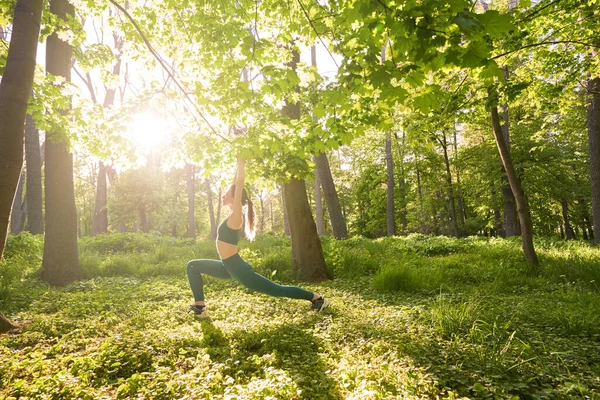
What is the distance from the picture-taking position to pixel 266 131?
466 cm

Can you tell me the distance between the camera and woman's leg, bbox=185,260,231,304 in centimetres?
484

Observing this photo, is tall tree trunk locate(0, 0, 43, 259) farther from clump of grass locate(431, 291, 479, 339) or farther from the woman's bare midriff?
clump of grass locate(431, 291, 479, 339)

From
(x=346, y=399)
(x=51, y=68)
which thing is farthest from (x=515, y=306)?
(x=51, y=68)

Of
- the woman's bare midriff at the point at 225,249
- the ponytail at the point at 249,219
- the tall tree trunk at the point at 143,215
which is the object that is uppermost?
the tall tree trunk at the point at 143,215

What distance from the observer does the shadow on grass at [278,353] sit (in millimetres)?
2875

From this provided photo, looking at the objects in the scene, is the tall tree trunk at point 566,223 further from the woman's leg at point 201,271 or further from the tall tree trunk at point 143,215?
the tall tree trunk at point 143,215

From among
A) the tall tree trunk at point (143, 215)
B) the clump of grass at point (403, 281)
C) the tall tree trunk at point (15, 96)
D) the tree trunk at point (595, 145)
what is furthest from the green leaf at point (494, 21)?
the tall tree trunk at point (143, 215)

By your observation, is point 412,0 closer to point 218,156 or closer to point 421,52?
point 421,52

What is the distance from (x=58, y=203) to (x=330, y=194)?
8703 mm

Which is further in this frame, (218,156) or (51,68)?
(51,68)

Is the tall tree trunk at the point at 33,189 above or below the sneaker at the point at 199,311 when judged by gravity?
above

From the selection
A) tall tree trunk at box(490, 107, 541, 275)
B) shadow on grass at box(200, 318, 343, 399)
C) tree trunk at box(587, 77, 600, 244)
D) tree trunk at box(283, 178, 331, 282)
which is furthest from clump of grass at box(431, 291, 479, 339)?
tree trunk at box(587, 77, 600, 244)

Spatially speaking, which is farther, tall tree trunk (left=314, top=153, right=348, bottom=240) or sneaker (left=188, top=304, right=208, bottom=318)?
tall tree trunk (left=314, top=153, right=348, bottom=240)

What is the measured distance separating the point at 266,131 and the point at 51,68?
6030 mm
